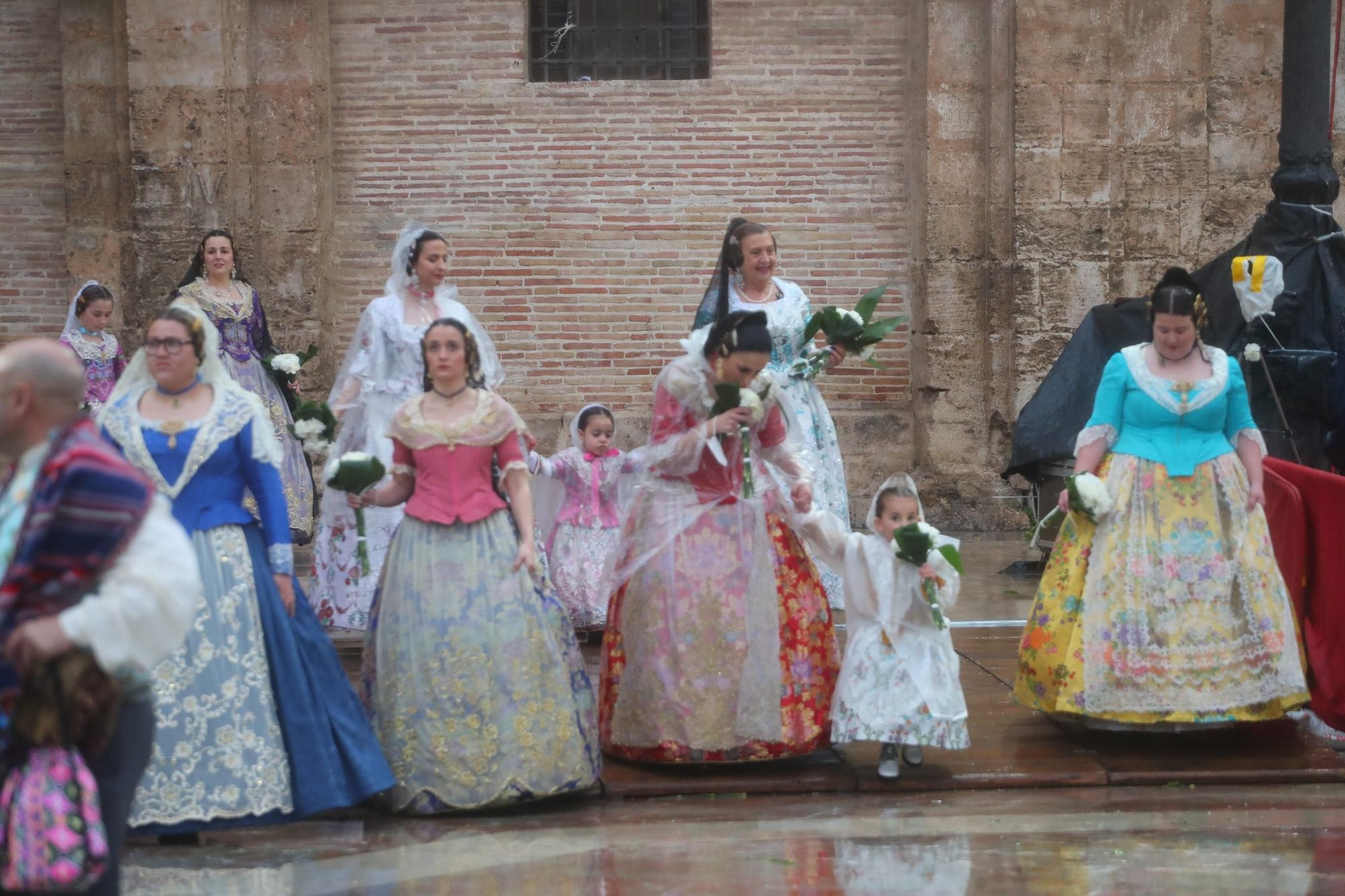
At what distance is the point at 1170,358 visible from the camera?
19.5ft

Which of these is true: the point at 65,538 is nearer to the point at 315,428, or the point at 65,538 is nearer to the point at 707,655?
the point at 315,428

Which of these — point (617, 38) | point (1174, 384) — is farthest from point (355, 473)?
point (617, 38)

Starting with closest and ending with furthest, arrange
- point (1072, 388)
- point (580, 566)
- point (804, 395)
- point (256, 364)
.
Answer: point (804, 395) → point (580, 566) → point (256, 364) → point (1072, 388)

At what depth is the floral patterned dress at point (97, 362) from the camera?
9.71 metres

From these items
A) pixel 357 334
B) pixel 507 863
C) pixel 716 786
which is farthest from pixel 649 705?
pixel 357 334

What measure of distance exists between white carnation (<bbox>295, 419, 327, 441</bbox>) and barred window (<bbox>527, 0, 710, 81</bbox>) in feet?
23.6

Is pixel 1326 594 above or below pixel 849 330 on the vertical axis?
below

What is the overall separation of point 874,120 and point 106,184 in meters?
5.92

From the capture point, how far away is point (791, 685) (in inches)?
220

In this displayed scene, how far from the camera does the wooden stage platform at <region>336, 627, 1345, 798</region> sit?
219 inches

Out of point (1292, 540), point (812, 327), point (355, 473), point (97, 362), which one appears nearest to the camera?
point (355, 473)

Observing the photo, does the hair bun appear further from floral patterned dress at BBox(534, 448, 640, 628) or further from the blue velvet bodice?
the blue velvet bodice

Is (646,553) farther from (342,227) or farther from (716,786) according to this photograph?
(342,227)

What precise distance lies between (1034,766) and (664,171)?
743cm
